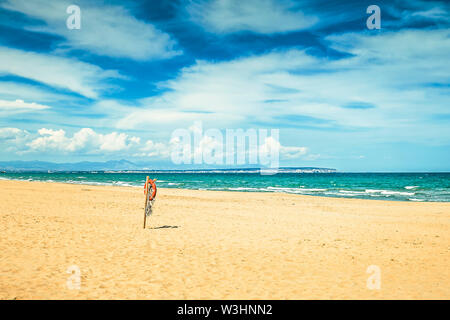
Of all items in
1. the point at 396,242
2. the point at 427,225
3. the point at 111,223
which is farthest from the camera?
the point at 427,225

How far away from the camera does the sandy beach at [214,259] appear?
6859 millimetres

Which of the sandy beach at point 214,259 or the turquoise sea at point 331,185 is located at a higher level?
the sandy beach at point 214,259

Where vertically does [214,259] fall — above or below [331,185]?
above

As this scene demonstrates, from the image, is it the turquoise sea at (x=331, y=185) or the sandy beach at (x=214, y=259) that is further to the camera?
the turquoise sea at (x=331, y=185)

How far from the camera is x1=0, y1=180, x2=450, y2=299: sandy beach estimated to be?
686cm

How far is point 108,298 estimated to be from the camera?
6355 millimetres

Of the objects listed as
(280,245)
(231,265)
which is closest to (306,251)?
(280,245)

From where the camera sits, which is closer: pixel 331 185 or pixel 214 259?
pixel 214 259

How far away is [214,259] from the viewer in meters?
9.23

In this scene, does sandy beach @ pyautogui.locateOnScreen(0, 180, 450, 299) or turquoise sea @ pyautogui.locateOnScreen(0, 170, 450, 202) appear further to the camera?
turquoise sea @ pyautogui.locateOnScreen(0, 170, 450, 202)

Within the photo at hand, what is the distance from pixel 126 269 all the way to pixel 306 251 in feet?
19.0

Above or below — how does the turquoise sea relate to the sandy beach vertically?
below

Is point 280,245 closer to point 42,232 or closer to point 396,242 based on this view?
A: point 396,242

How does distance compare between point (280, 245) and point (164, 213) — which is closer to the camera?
point (280, 245)
